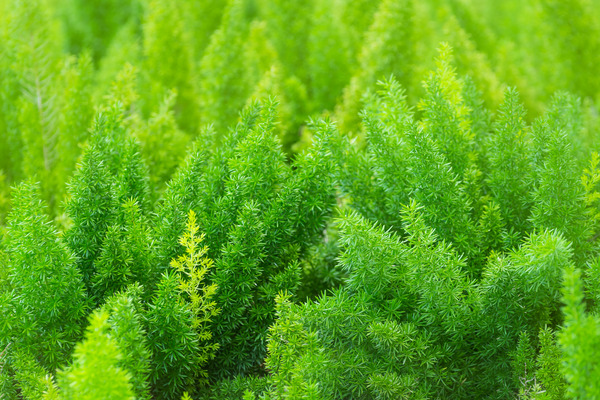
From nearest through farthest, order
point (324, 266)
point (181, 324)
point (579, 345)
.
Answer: point (579, 345) → point (181, 324) → point (324, 266)

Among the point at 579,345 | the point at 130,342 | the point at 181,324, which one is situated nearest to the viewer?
the point at 579,345

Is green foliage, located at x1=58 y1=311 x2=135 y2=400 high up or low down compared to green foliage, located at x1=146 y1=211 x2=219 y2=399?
up

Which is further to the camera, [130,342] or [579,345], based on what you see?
[130,342]

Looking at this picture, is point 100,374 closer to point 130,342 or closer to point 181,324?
point 130,342

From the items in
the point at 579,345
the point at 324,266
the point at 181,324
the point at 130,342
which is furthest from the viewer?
the point at 324,266

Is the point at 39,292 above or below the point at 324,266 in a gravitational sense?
above

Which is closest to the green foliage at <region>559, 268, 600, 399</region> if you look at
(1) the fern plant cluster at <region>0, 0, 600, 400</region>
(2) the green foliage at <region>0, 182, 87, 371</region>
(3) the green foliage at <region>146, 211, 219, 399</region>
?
(1) the fern plant cluster at <region>0, 0, 600, 400</region>

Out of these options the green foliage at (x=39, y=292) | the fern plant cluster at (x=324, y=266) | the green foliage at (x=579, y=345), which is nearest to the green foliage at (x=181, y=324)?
the fern plant cluster at (x=324, y=266)

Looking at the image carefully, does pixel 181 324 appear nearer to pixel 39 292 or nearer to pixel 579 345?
pixel 39 292

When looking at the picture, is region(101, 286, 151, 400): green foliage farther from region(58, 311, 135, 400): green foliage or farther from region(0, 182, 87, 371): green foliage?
region(0, 182, 87, 371): green foliage

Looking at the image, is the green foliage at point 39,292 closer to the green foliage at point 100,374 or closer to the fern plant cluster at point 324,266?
the fern plant cluster at point 324,266

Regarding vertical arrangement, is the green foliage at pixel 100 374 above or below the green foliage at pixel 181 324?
above

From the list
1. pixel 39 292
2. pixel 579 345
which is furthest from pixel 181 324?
pixel 579 345

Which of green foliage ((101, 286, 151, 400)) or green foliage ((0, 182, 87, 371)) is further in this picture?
green foliage ((0, 182, 87, 371))
